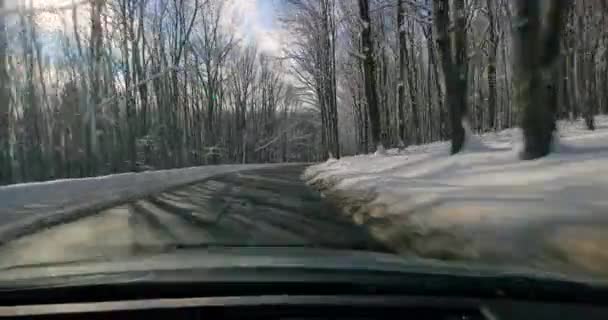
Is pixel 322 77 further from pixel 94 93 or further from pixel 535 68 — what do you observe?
pixel 535 68

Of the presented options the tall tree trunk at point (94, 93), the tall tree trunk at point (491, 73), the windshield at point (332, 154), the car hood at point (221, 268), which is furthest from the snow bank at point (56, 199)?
the tall tree trunk at point (491, 73)

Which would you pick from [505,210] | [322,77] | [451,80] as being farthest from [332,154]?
[505,210]

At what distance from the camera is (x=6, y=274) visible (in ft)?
10.7

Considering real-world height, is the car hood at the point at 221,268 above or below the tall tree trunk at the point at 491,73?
below

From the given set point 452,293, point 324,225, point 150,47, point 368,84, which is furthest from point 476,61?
point 452,293

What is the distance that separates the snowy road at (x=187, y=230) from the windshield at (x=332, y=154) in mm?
58

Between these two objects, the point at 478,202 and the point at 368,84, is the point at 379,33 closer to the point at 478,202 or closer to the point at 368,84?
the point at 368,84

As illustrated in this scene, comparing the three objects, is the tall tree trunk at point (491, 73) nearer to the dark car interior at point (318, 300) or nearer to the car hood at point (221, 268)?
the car hood at point (221, 268)

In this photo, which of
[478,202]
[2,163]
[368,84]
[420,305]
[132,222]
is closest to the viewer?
[420,305]

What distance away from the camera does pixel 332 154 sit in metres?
44.6

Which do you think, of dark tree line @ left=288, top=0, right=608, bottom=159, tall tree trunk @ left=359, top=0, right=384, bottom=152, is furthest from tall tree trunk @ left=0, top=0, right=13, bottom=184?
tall tree trunk @ left=359, top=0, right=384, bottom=152

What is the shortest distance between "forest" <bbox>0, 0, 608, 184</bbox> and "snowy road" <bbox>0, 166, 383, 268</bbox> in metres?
4.81

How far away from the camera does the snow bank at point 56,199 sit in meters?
10.7

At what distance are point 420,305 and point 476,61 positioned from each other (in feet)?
149
